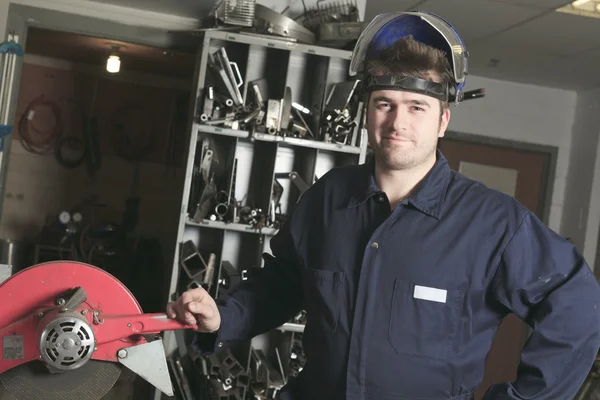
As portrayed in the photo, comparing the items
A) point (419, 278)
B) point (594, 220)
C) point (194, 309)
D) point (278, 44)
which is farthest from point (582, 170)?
point (194, 309)

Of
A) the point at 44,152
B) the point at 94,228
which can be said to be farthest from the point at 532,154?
the point at 44,152

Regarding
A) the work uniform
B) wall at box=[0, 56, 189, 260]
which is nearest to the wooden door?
wall at box=[0, 56, 189, 260]

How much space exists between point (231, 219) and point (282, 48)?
0.90 meters

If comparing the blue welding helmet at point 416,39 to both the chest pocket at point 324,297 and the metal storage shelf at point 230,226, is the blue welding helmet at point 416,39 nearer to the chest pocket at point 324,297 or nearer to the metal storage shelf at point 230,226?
the chest pocket at point 324,297

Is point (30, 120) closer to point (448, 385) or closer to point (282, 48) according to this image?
point (282, 48)

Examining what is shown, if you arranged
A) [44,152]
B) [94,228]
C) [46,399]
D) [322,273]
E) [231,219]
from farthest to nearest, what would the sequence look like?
[44,152] < [94,228] < [231,219] < [322,273] < [46,399]

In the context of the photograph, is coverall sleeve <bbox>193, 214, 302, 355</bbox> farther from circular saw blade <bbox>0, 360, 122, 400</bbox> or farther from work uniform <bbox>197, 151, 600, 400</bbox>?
circular saw blade <bbox>0, 360, 122, 400</bbox>

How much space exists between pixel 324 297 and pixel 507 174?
4686 mm

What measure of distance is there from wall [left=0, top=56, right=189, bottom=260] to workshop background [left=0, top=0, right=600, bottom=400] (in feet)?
0.04

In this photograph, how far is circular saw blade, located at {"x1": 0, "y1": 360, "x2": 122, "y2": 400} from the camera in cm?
163

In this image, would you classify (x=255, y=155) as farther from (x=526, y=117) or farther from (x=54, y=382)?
(x=526, y=117)

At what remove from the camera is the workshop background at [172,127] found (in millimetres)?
4304

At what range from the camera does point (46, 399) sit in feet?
5.36

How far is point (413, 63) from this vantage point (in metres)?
1.84
